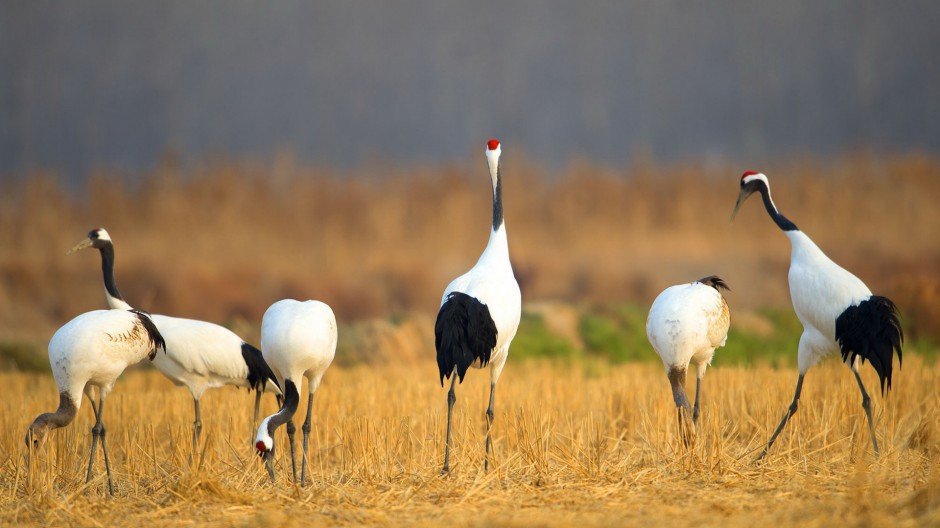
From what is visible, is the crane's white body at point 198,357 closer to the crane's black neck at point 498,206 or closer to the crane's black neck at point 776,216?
the crane's black neck at point 498,206

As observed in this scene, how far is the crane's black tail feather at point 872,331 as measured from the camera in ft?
20.5

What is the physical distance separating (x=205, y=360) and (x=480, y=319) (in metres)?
2.40

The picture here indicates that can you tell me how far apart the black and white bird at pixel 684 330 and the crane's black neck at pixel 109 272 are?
4.11 metres

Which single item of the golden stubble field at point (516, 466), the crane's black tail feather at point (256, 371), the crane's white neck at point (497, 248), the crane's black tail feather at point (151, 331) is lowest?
the golden stubble field at point (516, 466)

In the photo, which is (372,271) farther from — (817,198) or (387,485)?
(387,485)

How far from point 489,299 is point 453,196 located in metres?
12.6

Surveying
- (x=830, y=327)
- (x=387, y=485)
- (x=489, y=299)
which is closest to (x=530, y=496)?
(x=387, y=485)

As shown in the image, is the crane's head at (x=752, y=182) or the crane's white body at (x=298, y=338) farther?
the crane's head at (x=752, y=182)

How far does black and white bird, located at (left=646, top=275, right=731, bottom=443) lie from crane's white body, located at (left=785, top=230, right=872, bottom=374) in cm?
54

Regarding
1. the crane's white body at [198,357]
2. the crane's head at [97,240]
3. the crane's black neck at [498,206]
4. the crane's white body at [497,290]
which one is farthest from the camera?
the crane's head at [97,240]

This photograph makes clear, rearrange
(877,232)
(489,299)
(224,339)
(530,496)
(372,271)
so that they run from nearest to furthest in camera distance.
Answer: (530,496) → (489,299) → (224,339) → (372,271) → (877,232)

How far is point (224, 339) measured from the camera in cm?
746

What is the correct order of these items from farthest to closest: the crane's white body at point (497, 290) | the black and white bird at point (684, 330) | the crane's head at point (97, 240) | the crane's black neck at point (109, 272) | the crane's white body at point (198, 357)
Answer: the crane's head at point (97, 240) < the crane's black neck at point (109, 272) < the crane's white body at point (198, 357) < the black and white bird at point (684, 330) < the crane's white body at point (497, 290)

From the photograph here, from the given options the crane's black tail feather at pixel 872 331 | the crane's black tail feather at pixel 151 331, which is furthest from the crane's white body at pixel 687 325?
the crane's black tail feather at pixel 151 331
